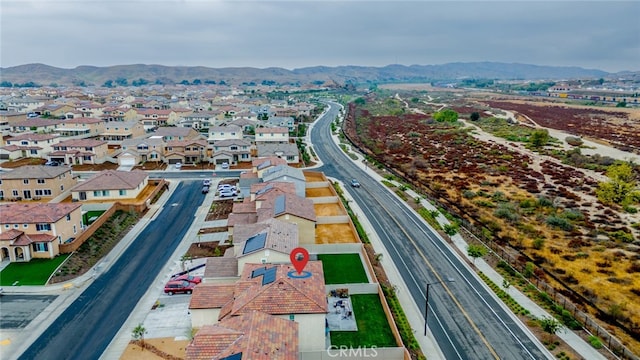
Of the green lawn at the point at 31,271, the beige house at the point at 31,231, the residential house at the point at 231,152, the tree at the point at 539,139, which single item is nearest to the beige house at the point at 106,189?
the beige house at the point at 31,231

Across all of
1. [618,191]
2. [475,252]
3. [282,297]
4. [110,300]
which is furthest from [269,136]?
[282,297]

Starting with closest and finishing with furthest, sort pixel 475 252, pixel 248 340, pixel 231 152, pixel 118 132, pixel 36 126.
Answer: pixel 248 340 < pixel 475 252 < pixel 231 152 < pixel 118 132 < pixel 36 126

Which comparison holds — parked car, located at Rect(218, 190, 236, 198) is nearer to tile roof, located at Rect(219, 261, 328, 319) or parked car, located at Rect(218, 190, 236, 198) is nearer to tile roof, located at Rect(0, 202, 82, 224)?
tile roof, located at Rect(0, 202, 82, 224)

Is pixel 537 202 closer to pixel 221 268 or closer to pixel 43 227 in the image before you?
pixel 221 268

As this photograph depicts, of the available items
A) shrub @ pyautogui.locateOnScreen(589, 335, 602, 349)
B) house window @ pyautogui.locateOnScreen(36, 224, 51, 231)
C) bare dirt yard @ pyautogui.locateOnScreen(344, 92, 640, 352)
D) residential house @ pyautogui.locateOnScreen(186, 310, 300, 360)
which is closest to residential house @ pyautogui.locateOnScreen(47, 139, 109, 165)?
house window @ pyautogui.locateOnScreen(36, 224, 51, 231)

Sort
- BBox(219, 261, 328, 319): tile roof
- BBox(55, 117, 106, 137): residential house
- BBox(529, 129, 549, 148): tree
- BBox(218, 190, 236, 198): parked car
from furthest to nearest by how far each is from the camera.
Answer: BBox(529, 129, 549, 148): tree < BBox(55, 117, 106, 137): residential house < BBox(218, 190, 236, 198): parked car < BBox(219, 261, 328, 319): tile roof

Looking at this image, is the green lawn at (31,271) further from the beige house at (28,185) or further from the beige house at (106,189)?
Answer: the beige house at (28,185)
